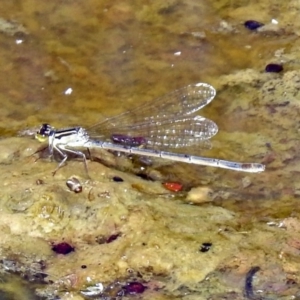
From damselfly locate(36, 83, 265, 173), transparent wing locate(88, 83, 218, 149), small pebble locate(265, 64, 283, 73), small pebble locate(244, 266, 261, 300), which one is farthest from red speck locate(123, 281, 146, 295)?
small pebble locate(265, 64, 283, 73)

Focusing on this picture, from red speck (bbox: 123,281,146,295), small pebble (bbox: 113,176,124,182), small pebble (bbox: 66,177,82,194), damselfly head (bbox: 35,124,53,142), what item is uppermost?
small pebble (bbox: 66,177,82,194)

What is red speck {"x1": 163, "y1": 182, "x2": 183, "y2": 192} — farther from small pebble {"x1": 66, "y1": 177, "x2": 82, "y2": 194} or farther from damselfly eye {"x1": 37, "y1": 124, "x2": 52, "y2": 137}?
damselfly eye {"x1": 37, "y1": 124, "x2": 52, "y2": 137}

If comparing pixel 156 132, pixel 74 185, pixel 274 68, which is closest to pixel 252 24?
pixel 274 68

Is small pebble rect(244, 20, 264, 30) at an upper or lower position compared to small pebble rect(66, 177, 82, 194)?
upper

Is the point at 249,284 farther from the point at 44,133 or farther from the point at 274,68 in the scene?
the point at 274,68

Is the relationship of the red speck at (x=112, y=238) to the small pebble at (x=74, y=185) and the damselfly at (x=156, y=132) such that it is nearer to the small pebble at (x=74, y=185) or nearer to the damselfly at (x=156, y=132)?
the small pebble at (x=74, y=185)

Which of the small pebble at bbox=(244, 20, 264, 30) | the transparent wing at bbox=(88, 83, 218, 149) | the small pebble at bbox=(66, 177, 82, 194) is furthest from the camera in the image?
the small pebble at bbox=(244, 20, 264, 30)
